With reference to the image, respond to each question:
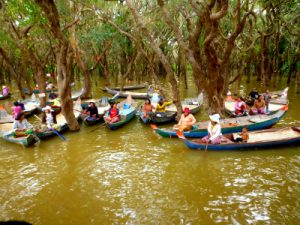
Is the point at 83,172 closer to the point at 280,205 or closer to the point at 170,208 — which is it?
the point at 170,208

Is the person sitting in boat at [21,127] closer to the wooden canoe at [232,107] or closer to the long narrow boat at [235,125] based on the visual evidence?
the long narrow boat at [235,125]

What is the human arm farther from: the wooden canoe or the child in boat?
the wooden canoe

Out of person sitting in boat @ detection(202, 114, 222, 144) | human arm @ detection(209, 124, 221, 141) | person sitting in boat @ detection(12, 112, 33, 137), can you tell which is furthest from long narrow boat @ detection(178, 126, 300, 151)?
person sitting in boat @ detection(12, 112, 33, 137)

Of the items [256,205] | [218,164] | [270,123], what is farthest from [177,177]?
[270,123]

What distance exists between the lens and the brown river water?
596 cm

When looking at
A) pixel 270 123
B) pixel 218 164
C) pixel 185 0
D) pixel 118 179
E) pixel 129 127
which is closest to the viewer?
pixel 118 179

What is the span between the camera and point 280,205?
616 centimetres

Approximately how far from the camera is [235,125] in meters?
10.5

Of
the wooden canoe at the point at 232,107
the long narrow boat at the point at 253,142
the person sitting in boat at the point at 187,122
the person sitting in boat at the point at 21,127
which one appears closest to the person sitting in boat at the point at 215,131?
the long narrow boat at the point at 253,142

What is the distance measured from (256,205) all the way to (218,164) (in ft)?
7.64

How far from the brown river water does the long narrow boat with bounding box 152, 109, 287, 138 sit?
420 mm

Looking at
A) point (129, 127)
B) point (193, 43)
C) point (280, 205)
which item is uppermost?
point (193, 43)

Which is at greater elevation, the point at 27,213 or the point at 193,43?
the point at 193,43

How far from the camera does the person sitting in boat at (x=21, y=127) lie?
410 inches
